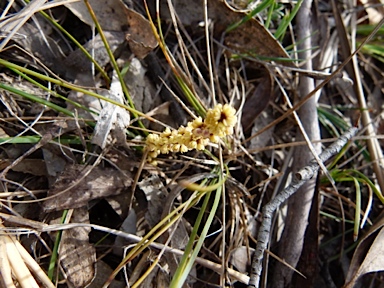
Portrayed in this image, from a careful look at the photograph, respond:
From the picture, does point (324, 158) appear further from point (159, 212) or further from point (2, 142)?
point (2, 142)

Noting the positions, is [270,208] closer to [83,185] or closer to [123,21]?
[83,185]

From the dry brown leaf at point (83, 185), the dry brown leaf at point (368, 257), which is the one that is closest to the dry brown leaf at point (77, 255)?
the dry brown leaf at point (83, 185)

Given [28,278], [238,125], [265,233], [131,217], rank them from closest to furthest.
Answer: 1. [28,278]
2. [265,233]
3. [131,217]
4. [238,125]

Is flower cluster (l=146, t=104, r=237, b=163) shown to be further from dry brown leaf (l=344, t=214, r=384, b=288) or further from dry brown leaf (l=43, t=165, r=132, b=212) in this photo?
dry brown leaf (l=344, t=214, r=384, b=288)

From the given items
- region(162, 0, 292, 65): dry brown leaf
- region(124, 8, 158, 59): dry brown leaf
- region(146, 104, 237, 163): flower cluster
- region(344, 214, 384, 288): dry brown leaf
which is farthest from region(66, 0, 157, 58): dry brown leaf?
region(344, 214, 384, 288): dry brown leaf

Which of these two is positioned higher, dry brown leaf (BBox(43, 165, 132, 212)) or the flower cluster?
the flower cluster

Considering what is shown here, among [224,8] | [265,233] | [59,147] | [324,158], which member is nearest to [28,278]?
[59,147]

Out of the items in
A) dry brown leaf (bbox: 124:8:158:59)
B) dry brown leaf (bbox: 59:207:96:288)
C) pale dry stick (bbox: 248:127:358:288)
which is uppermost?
dry brown leaf (bbox: 124:8:158:59)
